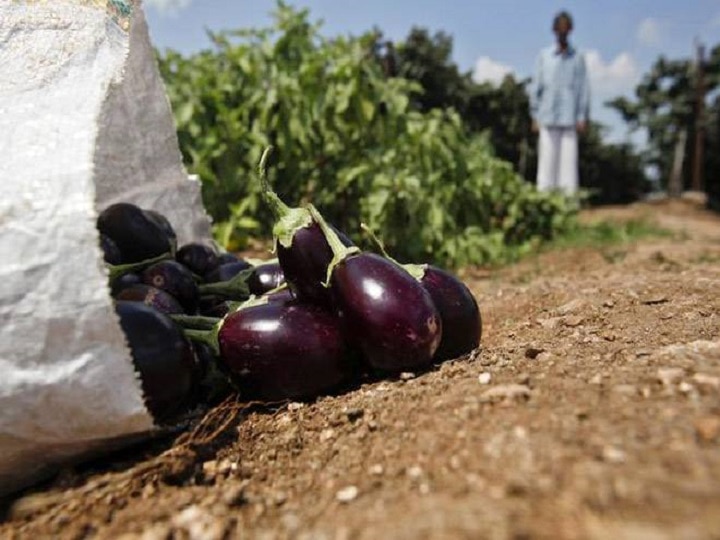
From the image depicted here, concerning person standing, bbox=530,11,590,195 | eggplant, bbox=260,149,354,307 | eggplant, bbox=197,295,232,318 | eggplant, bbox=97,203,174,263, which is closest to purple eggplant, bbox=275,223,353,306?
eggplant, bbox=260,149,354,307

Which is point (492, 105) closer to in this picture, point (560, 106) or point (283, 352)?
point (560, 106)

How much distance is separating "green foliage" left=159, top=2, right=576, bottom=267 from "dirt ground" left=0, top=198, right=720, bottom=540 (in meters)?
2.90

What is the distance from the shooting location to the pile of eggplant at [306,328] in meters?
1.41

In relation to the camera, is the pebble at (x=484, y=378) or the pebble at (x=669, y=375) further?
the pebble at (x=484, y=378)

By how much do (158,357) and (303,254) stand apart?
371mm

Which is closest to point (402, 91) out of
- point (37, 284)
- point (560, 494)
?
point (37, 284)

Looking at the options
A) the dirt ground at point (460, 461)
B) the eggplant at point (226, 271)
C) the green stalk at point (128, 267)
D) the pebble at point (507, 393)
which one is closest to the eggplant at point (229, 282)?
the eggplant at point (226, 271)

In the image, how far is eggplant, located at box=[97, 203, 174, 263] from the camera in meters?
2.00

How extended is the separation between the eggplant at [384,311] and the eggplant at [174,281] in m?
0.51

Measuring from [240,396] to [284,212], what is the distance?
1.31ft

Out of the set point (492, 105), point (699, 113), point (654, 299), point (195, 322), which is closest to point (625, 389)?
point (195, 322)

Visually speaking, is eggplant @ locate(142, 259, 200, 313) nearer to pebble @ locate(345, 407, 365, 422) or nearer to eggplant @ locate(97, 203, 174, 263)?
eggplant @ locate(97, 203, 174, 263)

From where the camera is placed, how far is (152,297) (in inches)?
66.9

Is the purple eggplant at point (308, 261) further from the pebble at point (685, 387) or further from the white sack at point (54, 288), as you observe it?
the pebble at point (685, 387)
